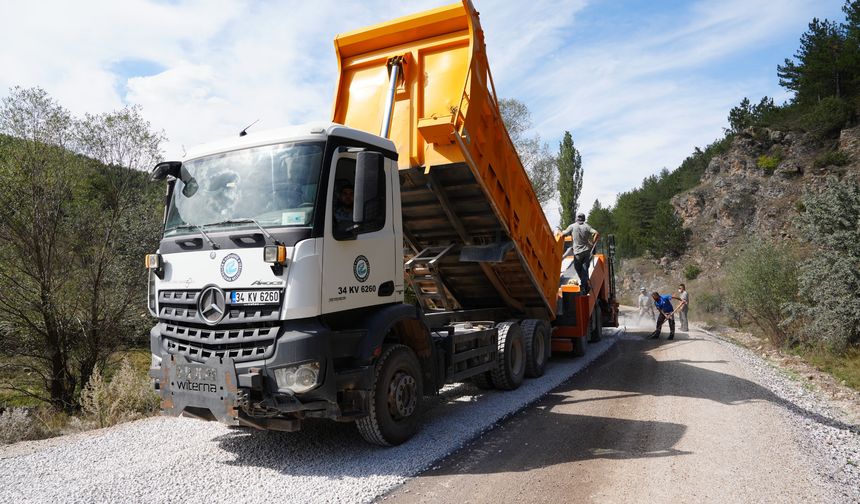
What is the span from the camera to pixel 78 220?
434 inches

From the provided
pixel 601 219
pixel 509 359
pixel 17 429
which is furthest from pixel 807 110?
pixel 17 429

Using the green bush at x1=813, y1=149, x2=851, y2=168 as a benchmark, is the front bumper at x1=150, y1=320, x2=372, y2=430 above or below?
below

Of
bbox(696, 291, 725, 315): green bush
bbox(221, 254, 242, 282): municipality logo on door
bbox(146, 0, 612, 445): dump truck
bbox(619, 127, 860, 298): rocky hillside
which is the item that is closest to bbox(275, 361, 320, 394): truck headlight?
bbox(146, 0, 612, 445): dump truck

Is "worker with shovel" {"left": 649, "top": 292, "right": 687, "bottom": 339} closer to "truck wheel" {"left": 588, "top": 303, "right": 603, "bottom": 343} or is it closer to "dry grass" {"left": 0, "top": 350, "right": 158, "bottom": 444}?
"truck wheel" {"left": 588, "top": 303, "right": 603, "bottom": 343}

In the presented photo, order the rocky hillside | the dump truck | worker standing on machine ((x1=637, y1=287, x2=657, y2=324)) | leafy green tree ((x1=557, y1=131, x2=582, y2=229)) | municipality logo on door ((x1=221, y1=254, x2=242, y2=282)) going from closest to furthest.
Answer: the dump truck < municipality logo on door ((x1=221, y1=254, x2=242, y2=282)) < worker standing on machine ((x1=637, y1=287, x2=657, y2=324)) < leafy green tree ((x1=557, y1=131, x2=582, y2=229)) < the rocky hillside

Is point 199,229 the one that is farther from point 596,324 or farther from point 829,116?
point 829,116

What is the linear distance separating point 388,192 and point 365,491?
2682 mm

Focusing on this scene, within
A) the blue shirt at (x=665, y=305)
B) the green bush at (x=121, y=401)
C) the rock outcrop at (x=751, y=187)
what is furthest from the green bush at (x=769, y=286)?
the rock outcrop at (x=751, y=187)

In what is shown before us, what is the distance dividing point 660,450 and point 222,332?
4.09 meters

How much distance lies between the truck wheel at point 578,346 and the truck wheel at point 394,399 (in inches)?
220

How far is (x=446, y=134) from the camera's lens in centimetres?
574

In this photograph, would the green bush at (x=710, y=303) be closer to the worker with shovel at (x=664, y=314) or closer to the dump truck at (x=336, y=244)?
the worker with shovel at (x=664, y=314)

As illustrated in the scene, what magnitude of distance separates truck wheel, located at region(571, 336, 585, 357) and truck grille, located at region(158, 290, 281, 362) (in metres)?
7.27

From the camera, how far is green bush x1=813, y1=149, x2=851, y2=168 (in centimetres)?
3466
